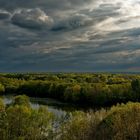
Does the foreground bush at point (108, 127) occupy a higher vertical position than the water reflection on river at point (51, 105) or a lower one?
higher

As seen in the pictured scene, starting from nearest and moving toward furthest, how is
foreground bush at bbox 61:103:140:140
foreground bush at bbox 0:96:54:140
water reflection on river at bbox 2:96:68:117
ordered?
foreground bush at bbox 61:103:140:140 → foreground bush at bbox 0:96:54:140 → water reflection on river at bbox 2:96:68:117

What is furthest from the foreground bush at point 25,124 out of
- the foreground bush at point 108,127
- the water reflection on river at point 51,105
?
the water reflection on river at point 51,105

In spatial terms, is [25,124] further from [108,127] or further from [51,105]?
[51,105]

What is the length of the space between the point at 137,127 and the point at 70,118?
871 centimetres

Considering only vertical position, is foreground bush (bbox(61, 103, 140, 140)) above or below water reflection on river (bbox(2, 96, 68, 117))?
above

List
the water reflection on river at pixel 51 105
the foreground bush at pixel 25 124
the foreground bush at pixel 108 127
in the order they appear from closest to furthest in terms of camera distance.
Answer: the foreground bush at pixel 108 127, the foreground bush at pixel 25 124, the water reflection on river at pixel 51 105

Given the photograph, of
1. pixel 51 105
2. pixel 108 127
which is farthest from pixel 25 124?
pixel 51 105

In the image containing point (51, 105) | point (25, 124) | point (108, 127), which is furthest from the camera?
point (51, 105)

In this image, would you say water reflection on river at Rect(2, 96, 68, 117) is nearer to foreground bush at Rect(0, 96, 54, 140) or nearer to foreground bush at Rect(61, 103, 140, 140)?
foreground bush at Rect(0, 96, 54, 140)

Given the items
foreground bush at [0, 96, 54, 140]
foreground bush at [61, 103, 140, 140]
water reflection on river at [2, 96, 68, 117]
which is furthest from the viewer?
water reflection on river at [2, 96, 68, 117]

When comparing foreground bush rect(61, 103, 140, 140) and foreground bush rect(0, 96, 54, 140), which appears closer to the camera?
foreground bush rect(61, 103, 140, 140)

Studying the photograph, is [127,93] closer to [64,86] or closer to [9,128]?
[64,86]

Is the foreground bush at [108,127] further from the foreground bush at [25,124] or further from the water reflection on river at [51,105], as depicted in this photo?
the water reflection on river at [51,105]

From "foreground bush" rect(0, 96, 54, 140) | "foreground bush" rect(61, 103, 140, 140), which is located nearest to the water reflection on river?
"foreground bush" rect(0, 96, 54, 140)
